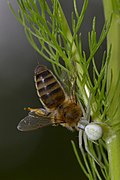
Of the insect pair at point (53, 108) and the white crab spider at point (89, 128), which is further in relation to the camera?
the insect pair at point (53, 108)

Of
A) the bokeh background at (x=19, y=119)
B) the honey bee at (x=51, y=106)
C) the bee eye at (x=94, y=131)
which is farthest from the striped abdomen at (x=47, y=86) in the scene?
the bokeh background at (x=19, y=119)

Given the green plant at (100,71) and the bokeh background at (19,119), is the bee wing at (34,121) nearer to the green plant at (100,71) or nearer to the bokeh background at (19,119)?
the green plant at (100,71)

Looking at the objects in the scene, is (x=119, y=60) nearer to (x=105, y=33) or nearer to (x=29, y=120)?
(x=105, y=33)

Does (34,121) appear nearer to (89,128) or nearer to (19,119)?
(89,128)

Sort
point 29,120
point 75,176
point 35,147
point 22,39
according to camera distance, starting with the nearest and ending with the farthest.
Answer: point 29,120
point 75,176
point 35,147
point 22,39

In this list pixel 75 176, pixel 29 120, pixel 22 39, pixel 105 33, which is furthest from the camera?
pixel 22 39

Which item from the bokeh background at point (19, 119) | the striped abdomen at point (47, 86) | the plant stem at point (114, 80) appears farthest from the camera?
the bokeh background at point (19, 119)

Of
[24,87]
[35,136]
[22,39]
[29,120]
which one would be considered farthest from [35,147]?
[29,120]

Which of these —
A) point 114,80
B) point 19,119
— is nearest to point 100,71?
point 114,80
